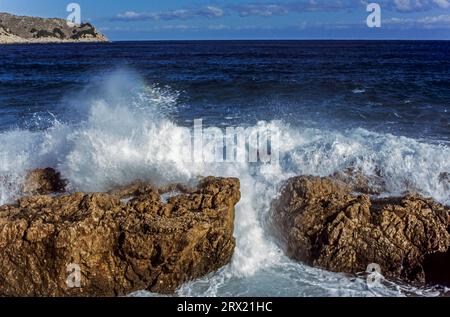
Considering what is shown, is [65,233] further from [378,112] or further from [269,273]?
[378,112]

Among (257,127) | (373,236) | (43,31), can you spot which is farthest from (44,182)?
(43,31)

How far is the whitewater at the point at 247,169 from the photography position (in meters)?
6.36

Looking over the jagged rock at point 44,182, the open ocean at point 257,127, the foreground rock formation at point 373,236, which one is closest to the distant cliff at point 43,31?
the open ocean at point 257,127

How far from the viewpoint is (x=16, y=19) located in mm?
124938

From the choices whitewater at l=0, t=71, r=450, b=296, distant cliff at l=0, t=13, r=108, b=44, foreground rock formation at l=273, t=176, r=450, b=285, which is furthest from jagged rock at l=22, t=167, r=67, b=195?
distant cliff at l=0, t=13, r=108, b=44

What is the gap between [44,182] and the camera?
855 centimetres

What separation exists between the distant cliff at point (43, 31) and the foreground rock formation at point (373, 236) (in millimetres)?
103344

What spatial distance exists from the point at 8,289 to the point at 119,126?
4.75 m

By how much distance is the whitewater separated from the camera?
6.36 meters

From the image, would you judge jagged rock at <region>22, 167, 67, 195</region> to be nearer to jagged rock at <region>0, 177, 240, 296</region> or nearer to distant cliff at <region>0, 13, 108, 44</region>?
jagged rock at <region>0, 177, 240, 296</region>

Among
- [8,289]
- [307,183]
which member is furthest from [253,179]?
[8,289]

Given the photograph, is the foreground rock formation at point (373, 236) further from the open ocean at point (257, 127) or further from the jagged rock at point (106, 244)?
the jagged rock at point (106, 244)

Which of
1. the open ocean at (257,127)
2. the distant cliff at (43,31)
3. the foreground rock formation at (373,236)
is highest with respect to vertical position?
the distant cliff at (43,31)

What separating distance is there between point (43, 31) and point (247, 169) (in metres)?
118
